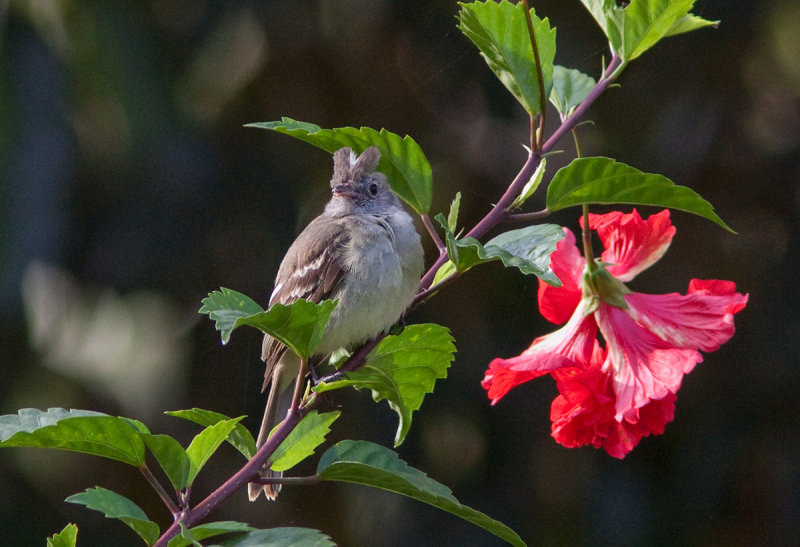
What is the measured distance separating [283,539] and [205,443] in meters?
0.21

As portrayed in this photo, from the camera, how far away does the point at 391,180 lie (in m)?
1.80

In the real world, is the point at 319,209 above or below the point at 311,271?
below

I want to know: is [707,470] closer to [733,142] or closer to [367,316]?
[733,142]

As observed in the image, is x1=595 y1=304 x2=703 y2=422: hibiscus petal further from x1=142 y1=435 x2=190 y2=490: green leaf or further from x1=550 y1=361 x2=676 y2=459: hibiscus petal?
x1=142 y1=435 x2=190 y2=490: green leaf

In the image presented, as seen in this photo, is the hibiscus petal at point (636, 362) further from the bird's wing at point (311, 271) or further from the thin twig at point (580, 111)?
the bird's wing at point (311, 271)

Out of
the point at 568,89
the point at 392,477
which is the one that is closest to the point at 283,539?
the point at 392,477

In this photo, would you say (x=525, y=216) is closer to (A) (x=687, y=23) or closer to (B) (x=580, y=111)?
(B) (x=580, y=111)

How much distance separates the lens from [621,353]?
171 centimetres

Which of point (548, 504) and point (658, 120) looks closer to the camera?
point (548, 504)

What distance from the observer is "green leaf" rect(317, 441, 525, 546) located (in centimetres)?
151

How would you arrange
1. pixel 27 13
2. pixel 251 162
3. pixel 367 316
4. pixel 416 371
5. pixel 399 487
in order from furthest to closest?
1. pixel 251 162
2. pixel 27 13
3. pixel 367 316
4. pixel 416 371
5. pixel 399 487

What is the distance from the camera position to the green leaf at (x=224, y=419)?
62.9 inches

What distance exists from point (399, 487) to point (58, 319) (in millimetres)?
3559

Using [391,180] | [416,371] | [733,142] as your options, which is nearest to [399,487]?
[416,371]
